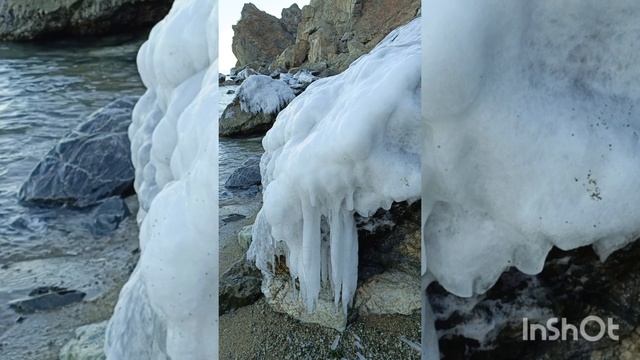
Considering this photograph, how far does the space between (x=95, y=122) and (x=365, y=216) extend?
1570 mm

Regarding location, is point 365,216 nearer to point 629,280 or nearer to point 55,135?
point 629,280

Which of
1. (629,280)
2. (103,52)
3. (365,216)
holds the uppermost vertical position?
(103,52)

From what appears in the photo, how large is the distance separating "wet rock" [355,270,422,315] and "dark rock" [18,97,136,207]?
4.16 ft

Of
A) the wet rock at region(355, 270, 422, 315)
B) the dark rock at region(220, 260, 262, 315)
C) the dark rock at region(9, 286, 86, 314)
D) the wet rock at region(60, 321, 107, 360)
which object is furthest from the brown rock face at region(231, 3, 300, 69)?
the dark rock at region(9, 286, 86, 314)

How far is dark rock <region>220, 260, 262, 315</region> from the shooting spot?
1374 mm

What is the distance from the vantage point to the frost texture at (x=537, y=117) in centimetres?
115

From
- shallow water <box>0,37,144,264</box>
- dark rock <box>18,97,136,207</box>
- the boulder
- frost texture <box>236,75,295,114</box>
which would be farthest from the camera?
the boulder

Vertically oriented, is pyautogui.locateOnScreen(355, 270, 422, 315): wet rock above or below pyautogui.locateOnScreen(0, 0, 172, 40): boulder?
below

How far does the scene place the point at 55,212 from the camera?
218cm

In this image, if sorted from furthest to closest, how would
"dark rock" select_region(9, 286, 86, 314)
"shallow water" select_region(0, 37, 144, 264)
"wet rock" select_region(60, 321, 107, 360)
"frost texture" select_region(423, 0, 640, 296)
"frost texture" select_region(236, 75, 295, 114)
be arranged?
"shallow water" select_region(0, 37, 144, 264)
"dark rock" select_region(9, 286, 86, 314)
"wet rock" select_region(60, 321, 107, 360)
"frost texture" select_region(236, 75, 295, 114)
"frost texture" select_region(423, 0, 640, 296)

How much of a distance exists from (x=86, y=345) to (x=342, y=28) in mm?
1136

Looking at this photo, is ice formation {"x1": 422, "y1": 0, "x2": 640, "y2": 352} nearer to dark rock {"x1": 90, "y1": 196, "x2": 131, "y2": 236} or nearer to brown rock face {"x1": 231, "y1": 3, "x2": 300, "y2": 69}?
brown rock face {"x1": 231, "y1": 3, "x2": 300, "y2": 69}

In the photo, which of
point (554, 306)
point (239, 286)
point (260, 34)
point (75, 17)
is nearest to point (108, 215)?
point (239, 286)

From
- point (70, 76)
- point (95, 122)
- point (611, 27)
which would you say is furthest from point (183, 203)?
point (70, 76)
